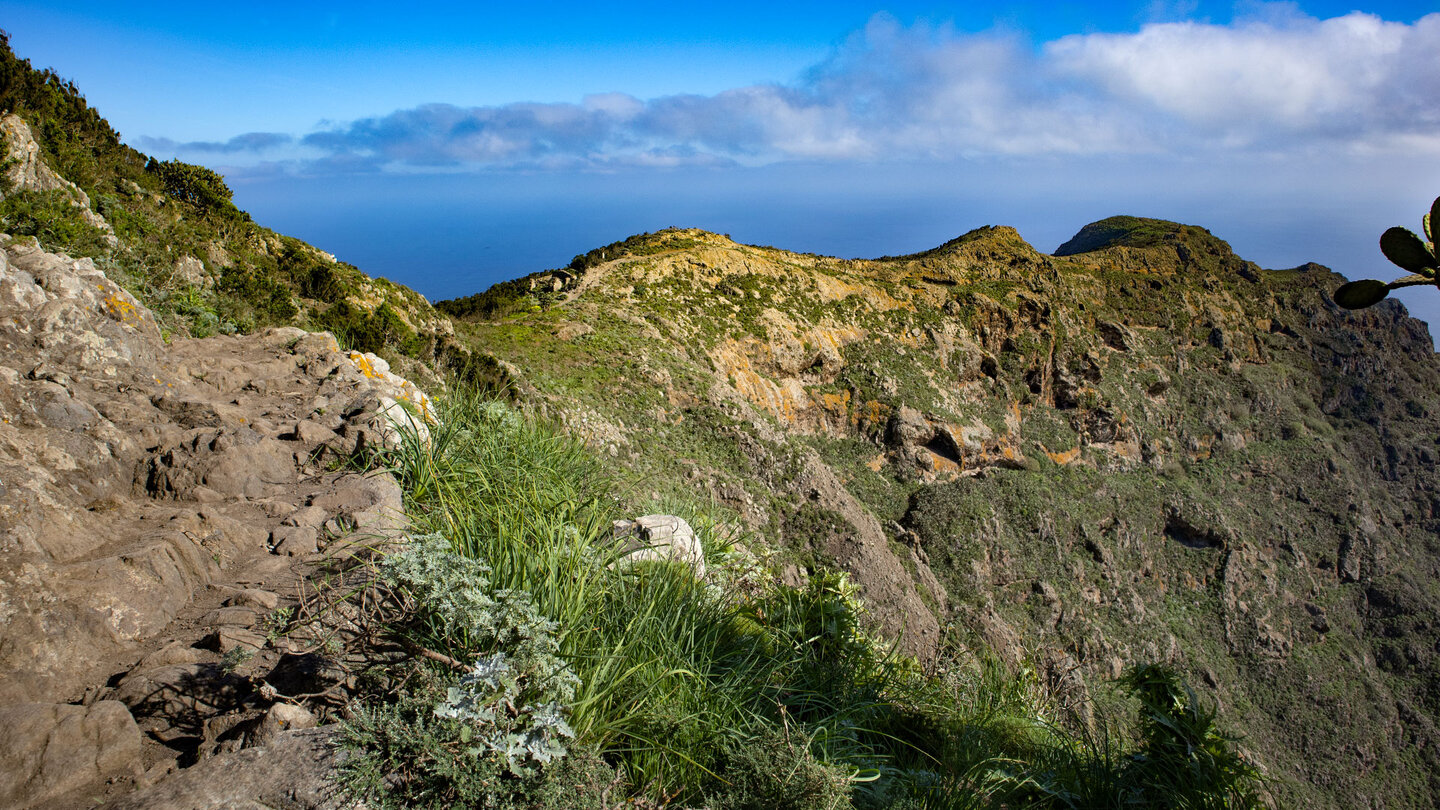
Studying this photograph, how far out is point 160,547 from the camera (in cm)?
336

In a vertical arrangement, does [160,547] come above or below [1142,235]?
below

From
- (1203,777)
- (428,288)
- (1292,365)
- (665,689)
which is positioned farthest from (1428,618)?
(428,288)

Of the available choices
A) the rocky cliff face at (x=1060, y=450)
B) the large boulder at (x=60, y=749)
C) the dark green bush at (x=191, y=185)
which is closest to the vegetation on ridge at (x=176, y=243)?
the dark green bush at (x=191, y=185)

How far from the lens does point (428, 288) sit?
643 ft

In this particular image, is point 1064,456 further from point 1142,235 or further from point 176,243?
point 1142,235

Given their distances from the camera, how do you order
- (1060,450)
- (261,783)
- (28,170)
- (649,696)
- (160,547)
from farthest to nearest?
(1060,450) < (28,170) < (160,547) < (649,696) < (261,783)

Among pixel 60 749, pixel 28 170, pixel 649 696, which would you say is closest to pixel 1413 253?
pixel 649 696

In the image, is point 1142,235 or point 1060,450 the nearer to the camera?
point 1060,450

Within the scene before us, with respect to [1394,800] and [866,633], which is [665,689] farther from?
[1394,800]

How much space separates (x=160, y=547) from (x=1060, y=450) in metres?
44.8

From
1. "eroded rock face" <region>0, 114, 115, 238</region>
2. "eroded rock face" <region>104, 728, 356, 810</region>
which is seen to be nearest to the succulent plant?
"eroded rock face" <region>104, 728, 356, 810</region>

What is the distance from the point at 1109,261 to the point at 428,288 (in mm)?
187413

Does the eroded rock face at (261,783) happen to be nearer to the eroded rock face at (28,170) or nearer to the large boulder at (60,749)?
the large boulder at (60,749)

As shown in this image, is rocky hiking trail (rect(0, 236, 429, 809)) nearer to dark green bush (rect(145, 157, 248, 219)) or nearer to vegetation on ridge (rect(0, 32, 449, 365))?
vegetation on ridge (rect(0, 32, 449, 365))
